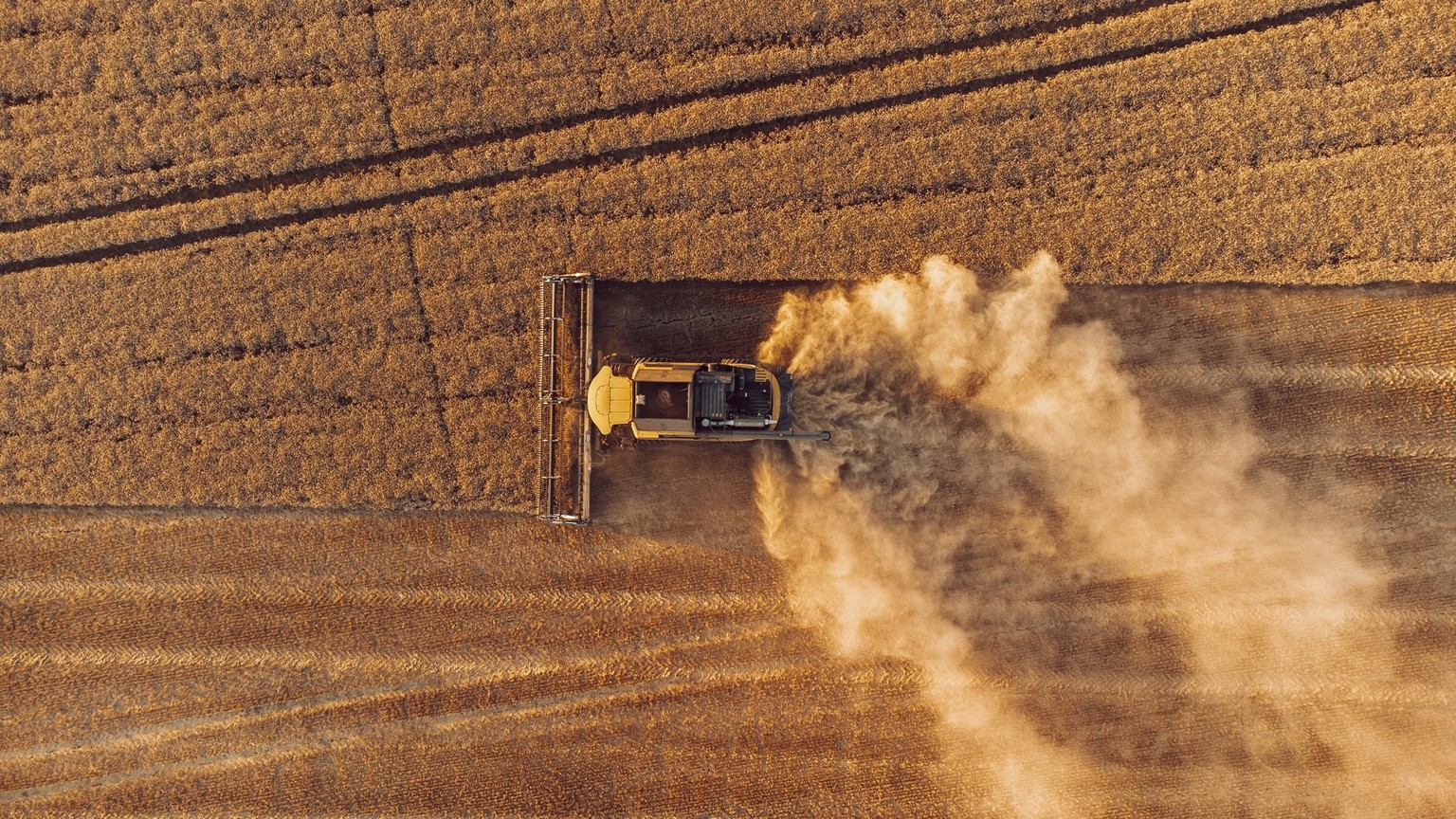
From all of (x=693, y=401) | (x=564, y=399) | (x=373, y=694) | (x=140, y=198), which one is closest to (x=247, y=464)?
(x=373, y=694)

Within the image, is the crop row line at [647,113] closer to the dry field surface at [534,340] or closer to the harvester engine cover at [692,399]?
the dry field surface at [534,340]

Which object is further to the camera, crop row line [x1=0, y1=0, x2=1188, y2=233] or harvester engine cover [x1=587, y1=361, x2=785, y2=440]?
crop row line [x1=0, y1=0, x2=1188, y2=233]

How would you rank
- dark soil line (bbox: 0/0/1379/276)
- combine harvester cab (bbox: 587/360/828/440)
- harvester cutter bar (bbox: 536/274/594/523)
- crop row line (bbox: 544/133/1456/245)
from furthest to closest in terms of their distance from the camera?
dark soil line (bbox: 0/0/1379/276)
crop row line (bbox: 544/133/1456/245)
harvester cutter bar (bbox: 536/274/594/523)
combine harvester cab (bbox: 587/360/828/440)

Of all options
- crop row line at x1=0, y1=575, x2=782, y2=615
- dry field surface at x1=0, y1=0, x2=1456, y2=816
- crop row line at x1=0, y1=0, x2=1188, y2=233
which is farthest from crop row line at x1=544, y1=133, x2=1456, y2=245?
crop row line at x1=0, y1=575, x2=782, y2=615

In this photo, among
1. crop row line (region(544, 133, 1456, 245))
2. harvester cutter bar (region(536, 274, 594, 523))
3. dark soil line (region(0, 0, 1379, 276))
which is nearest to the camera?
harvester cutter bar (region(536, 274, 594, 523))

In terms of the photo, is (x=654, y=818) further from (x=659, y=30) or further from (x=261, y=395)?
(x=659, y=30)

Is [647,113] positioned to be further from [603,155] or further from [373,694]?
[373,694]

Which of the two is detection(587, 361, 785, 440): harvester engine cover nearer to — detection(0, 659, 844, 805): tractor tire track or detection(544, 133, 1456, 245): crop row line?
detection(544, 133, 1456, 245): crop row line
